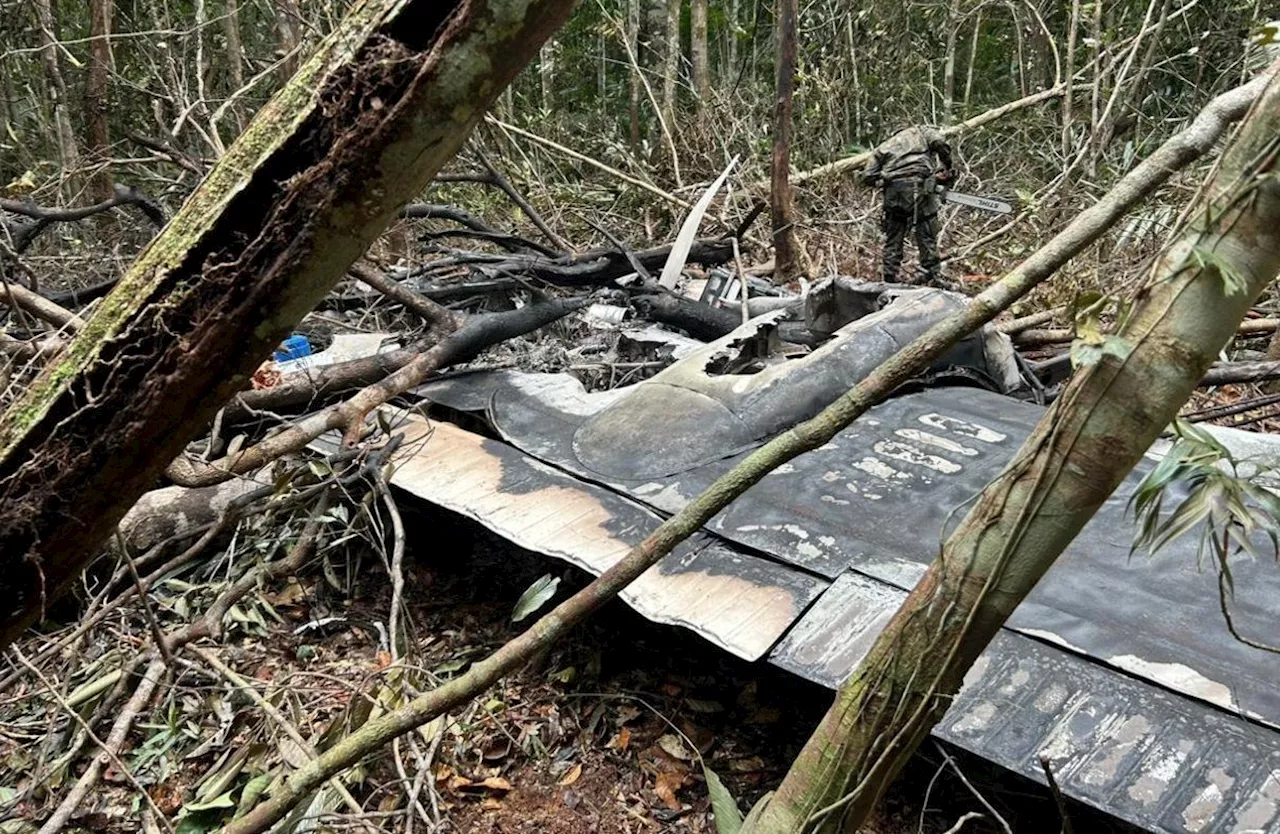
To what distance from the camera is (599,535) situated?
3180 millimetres

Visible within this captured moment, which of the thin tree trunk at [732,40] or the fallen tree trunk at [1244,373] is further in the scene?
the thin tree trunk at [732,40]

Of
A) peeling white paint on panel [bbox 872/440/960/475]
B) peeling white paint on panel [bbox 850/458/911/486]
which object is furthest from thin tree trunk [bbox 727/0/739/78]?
peeling white paint on panel [bbox 850/458/911/486]

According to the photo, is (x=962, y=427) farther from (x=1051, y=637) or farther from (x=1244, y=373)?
(x=1244, y=373)

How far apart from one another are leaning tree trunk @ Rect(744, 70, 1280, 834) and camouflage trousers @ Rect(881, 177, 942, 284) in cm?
570

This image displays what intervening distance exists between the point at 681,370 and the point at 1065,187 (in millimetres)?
5357

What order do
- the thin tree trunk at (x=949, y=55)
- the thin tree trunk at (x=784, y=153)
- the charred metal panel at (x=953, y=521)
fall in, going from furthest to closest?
the thin tree trunk at (x=949, y=55)
the thin tree trunk at (x=784, y=153)
the charred metal panel at (x=953, y=521)

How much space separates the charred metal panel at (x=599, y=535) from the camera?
273cm

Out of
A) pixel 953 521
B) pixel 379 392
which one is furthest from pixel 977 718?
pixel 379 392

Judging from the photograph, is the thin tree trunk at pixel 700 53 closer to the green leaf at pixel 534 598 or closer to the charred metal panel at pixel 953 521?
the charred metal panel at pixel 953 521

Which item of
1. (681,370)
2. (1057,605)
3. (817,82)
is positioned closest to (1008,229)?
(817,82)

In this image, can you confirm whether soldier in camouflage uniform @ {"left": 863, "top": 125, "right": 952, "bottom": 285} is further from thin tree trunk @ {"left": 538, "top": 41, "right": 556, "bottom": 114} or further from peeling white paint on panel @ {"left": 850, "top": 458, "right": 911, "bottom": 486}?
thin tree trunk @ {"left": 538, "top": 41, "right": 556, "bottom": 114}

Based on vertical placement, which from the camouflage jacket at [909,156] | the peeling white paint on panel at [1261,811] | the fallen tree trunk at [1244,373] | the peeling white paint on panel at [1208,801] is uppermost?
the camouflage jacket at [909,156]

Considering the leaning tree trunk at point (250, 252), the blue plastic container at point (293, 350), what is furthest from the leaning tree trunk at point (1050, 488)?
the blue plastic container at point (293, 350)

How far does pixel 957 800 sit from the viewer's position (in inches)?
114
